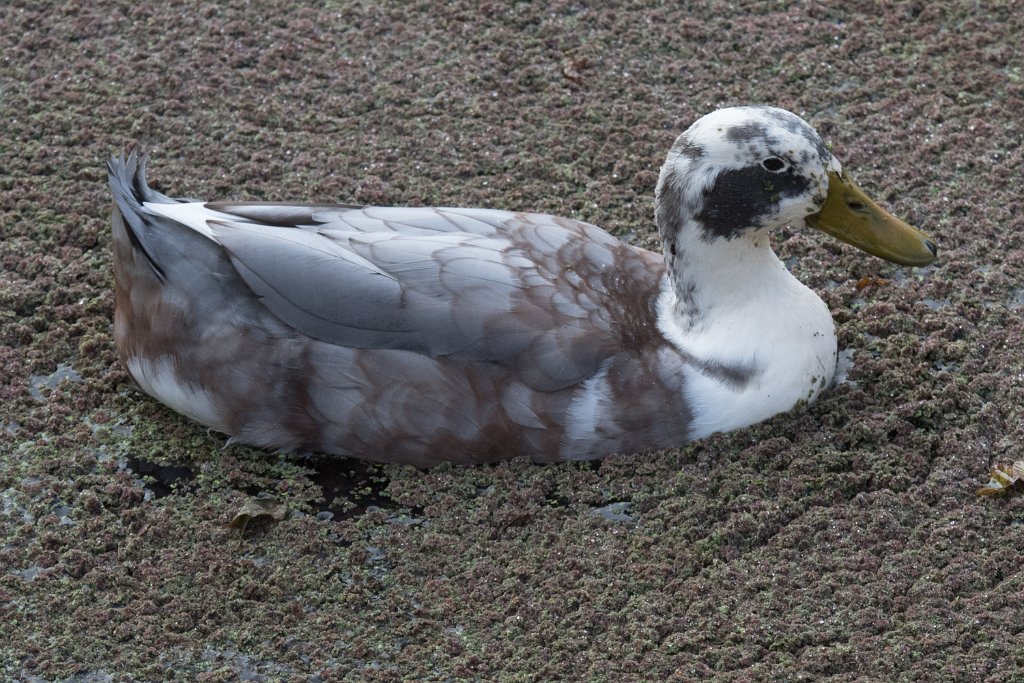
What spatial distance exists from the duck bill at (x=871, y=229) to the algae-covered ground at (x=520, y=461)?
1.57ft

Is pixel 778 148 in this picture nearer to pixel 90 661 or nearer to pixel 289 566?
pixel 289 566

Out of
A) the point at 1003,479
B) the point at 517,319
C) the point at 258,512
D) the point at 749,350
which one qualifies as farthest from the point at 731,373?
the point at 258,512

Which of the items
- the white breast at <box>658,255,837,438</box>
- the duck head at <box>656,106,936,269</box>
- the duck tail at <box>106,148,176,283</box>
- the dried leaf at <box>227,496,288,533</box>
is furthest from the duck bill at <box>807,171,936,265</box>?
the duck tail at <box>106,148,176,283</box>

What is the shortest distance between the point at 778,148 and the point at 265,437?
1.94 meters

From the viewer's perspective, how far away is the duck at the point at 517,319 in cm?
447

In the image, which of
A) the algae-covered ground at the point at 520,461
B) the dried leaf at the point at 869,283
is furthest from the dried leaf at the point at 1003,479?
the dried leaf at the point at 869,283

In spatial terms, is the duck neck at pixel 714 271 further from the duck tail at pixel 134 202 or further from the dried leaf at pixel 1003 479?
the duck tail at pixel 134 202

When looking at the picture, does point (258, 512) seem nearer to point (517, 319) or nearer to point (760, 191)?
point (517, 319)

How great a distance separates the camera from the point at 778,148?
4414 mm

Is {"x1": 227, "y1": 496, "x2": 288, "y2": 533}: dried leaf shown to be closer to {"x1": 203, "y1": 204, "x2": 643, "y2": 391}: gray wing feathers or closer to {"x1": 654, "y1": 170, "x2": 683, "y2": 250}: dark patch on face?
{"x1": 203, "y1": 204, "x2": 643, "y2": 391}: gray wing feathers

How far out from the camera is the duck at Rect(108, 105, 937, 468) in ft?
14.7

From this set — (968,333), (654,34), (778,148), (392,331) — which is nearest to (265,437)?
(392,331)

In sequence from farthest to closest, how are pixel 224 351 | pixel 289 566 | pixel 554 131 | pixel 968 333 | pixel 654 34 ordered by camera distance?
pixel 654 34 → pixel 554 131 → pixel 968 333 → pixel 224 351 → pixel 289 566

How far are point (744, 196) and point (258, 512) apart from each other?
6.09 feet
